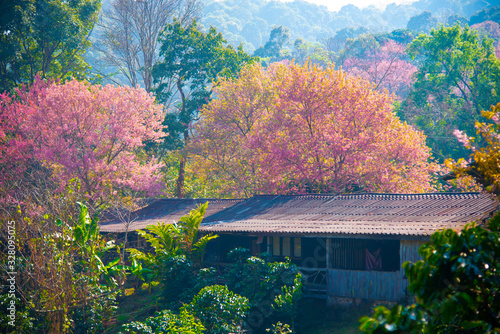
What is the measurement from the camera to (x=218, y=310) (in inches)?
439

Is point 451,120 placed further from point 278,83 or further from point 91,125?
point 91,125

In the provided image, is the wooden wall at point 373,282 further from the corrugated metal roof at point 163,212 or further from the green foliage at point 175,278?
the corrugated metal roof at point 163,212

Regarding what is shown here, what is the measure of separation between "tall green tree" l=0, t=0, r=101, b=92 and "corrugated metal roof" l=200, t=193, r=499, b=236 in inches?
729

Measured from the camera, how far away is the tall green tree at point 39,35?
26.4 m

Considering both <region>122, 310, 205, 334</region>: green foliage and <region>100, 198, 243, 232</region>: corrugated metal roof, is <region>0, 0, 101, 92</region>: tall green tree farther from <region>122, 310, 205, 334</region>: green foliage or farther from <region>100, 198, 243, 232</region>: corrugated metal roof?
<region>122, 310, 205, 334</region>: green foliage

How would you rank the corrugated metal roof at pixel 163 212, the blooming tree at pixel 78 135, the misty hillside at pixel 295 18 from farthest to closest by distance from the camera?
the misty hillside at pixel 295 18
the blooming tree at pixel 78 135
the corrugated metal roof at pixel 163 212

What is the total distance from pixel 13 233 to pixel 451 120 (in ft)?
89.4

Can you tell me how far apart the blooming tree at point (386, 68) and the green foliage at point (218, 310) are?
34.7 m

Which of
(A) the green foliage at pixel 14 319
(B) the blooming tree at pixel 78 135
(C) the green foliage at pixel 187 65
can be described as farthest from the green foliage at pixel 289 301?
(C) the green foliage at pixel 187 65

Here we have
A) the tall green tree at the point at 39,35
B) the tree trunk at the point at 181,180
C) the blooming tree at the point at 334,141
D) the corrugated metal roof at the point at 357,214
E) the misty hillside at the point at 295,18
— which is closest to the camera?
the corrugated metal roof at the point at 357,214

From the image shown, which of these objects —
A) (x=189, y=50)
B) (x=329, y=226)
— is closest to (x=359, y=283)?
(x=329, y=226)

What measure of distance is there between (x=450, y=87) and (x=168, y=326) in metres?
28.4

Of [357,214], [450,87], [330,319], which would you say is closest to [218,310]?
[330,319]

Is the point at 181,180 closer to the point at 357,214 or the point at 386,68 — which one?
the point at 357,214
